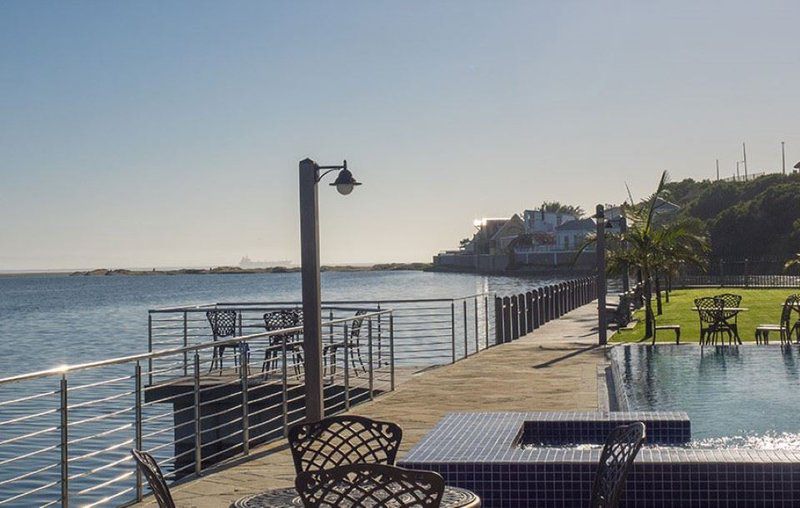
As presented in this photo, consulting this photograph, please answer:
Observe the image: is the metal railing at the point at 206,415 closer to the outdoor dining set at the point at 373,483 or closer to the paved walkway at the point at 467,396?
the paved walkway at the point at 467,396

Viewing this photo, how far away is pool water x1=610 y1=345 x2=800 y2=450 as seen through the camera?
991 cm

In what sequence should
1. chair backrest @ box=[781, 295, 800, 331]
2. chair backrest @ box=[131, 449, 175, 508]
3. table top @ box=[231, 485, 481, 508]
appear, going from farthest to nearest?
chair backrest @ box=[781, 295, 800, 331], table top @ box=[231, 485, 481, 508], chair backrest @ box=[131, 449, 175, 508]

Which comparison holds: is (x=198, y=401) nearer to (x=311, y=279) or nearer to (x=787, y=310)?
(x=311, y=279)

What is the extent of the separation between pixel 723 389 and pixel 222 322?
25.9 feet

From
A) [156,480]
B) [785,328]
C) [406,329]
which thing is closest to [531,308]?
[406,329]

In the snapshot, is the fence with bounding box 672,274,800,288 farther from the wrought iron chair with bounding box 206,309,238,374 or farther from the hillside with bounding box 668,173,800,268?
the wrought iron chair with bounding box 206,309,238,374

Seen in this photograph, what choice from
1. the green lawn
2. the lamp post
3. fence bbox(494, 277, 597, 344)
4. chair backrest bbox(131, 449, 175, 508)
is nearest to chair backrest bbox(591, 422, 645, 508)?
chair backrest bbox(131, 449, 175, 508)

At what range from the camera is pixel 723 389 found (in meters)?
12.6

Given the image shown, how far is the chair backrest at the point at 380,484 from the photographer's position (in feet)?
11.5

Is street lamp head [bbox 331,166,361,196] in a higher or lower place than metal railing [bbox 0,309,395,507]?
higher

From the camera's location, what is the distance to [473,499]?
4.21m

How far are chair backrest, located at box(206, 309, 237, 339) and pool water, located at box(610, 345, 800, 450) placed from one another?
5.88 meters

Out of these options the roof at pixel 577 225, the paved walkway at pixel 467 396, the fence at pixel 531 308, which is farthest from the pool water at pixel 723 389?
the roof at pixel 577 225

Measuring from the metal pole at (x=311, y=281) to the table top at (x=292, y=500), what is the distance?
5239 millimetres
